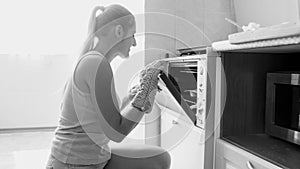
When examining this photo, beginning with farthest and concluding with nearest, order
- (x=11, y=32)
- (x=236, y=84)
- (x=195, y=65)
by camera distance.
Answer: (x=11, y=32), (x=195, y=65), (x=236, y=84)

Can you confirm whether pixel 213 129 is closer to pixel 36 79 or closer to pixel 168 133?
pixel 168 133

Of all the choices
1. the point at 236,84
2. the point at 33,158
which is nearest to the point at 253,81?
the point at 236,84

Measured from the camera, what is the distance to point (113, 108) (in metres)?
0.94

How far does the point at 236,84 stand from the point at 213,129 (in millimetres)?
198

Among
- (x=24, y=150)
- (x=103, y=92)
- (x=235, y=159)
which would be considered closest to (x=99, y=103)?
(x=103, y=92)

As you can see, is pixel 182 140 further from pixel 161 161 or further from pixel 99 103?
pixel 99 103

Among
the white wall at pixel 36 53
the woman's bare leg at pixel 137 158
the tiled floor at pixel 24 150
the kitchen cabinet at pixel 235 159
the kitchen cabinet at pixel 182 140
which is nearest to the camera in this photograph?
the kitchen cabinet at pixel 235 159

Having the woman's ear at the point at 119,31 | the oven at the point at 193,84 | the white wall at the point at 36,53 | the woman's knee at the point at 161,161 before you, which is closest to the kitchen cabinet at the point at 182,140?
the oven at the point at 193,84

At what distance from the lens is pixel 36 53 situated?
322cm

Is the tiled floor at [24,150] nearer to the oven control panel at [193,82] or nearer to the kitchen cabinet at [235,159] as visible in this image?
the oven control panel at [193,82]

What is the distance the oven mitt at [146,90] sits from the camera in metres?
1.00

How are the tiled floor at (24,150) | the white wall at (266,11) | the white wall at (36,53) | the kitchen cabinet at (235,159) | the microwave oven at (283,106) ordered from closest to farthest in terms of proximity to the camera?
the kitchen cabinet at (235,159) < the microwave oven at (283,106) < the white wall at (266,11) < the tiled floor at (24,150) < the white wall at (36,53)

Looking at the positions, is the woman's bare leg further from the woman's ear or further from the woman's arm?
the woman's ear

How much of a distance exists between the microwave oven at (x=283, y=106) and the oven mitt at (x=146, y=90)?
424mm
